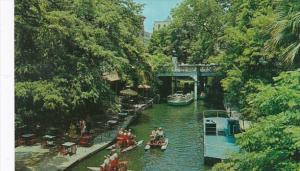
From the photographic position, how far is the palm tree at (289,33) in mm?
6914

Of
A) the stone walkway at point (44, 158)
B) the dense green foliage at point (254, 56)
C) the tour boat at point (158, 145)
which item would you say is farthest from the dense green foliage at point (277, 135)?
the tour boat at point (158, 145)

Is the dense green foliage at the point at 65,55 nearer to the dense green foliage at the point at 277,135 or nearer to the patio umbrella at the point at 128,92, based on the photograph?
the patio umbrella at the point at 128,92

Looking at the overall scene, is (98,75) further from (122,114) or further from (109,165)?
(122,114)

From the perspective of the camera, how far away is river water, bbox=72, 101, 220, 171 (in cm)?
1090

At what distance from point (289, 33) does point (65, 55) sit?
543 cm

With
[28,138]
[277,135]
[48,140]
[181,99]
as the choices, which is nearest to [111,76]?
[181,99]

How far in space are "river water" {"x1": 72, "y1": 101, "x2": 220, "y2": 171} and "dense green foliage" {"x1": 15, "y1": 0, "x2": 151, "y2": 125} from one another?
1467 mm

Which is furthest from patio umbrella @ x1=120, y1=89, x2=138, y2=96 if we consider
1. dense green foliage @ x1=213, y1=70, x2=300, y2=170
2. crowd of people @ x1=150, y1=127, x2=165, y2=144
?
dense green foliage @ x1=213, y1=70, x2=300, y2=170

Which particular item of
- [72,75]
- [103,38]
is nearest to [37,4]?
[72,75]

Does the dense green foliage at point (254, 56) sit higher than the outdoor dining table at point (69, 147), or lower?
higher

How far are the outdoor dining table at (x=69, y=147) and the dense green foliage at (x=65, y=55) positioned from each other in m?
0.72

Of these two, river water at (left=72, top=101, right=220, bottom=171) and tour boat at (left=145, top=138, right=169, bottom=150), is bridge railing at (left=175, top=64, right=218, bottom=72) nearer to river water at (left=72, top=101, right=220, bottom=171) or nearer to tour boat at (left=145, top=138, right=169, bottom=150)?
river water at (left=72, top=101, right=220, bottom=171)

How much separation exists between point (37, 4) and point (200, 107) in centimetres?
849

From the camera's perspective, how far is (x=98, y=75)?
11922 millimetres
